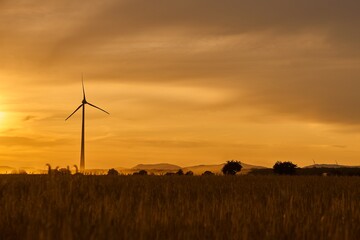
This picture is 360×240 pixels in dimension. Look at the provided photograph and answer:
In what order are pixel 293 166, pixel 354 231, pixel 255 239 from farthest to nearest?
pixel 293 166
pixel 354 231
pixel 255 239

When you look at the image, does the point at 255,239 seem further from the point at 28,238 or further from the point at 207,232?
the point at 28,238

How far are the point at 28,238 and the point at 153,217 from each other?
2792 mm

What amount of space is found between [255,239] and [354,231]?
6.10 feet

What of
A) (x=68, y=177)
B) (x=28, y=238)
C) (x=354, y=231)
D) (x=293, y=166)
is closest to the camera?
(x=28, y=238)

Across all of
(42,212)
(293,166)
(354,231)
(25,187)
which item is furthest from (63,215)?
(293,166)

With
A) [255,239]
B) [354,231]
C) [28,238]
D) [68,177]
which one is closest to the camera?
[28,238]

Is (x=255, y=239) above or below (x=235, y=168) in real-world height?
below

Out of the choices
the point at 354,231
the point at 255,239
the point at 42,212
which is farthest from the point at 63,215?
the point at 354,231

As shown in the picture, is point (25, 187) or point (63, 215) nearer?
point (63, 215)

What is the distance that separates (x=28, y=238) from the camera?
22.6 ft

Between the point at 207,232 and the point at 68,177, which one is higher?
the point at 68,177

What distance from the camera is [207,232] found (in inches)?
328

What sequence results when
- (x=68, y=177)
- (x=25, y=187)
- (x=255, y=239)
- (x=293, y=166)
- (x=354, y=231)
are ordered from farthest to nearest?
(x=293, y=166) → (x=25, y=187) → (x=68, y=177) → (x=354, y=231) → (x=255, y=239)

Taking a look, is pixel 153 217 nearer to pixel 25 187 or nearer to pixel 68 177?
pixel 68 177
